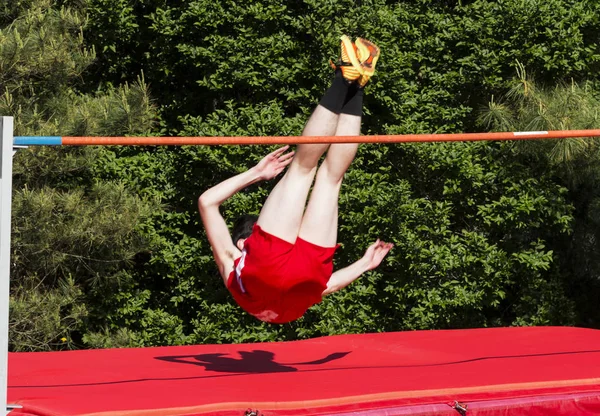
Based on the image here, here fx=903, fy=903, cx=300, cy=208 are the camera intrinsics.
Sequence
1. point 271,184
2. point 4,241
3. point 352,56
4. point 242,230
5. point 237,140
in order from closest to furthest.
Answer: point 4,241 < point 237,140 < point 352,56 < point 242,230 < point 271,184

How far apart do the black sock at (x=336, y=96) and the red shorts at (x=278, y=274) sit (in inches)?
20.2

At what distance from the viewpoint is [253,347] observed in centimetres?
469

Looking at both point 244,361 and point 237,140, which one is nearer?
point 237,140

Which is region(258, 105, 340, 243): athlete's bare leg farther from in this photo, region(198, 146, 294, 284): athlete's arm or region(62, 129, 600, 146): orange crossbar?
region(62, 129, 600, 146): orange crossbar

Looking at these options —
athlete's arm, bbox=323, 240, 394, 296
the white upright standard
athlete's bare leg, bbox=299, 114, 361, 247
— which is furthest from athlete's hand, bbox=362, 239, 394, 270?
the white upright standard

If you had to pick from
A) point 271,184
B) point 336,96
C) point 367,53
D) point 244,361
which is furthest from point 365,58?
point 271,184

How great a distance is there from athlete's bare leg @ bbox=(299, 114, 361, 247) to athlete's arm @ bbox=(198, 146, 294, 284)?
19 centimetres

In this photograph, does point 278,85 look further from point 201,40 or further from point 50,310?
point 50,310

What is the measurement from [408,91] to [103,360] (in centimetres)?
379

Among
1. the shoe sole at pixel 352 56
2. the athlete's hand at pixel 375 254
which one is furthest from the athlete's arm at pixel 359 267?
the shoe sole at pixel 352 56

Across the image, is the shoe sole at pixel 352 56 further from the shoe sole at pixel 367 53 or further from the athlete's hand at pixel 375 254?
the athlete's hand at pixel 375 254

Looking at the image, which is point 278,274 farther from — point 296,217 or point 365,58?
point 365,58

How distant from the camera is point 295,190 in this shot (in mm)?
3361

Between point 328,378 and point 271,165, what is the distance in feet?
2.81
